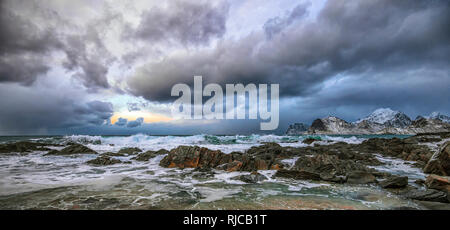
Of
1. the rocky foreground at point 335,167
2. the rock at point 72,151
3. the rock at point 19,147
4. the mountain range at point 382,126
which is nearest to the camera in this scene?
the rocky foreground at point 335,167

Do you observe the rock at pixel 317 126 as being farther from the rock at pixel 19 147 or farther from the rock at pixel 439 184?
the rock at pixel 19 147

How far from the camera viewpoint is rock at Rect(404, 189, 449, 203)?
4778 millimetres

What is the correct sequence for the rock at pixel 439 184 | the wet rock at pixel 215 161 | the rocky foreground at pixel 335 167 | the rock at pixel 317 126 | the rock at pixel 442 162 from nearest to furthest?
the rock at pixel 439 184 < the rocky foreground at pixel 335 167 < the rock at pixel 442 162 < the wet rock at pixel 215 161 < the rock at pixel 317 126

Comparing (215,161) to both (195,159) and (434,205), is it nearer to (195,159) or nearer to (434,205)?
(195,159)

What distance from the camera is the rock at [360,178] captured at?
693 cm

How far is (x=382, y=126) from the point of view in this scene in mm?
146625

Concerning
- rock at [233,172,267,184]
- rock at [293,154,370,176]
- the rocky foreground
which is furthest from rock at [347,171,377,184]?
rock at [233,172,267,184]

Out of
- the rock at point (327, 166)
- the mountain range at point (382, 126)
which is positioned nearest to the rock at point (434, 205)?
the rock at point (327, 166)

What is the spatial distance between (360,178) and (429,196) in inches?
86.0

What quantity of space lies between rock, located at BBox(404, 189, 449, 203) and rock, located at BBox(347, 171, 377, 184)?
1.68 meters

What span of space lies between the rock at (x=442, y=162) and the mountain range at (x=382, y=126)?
139 metres
